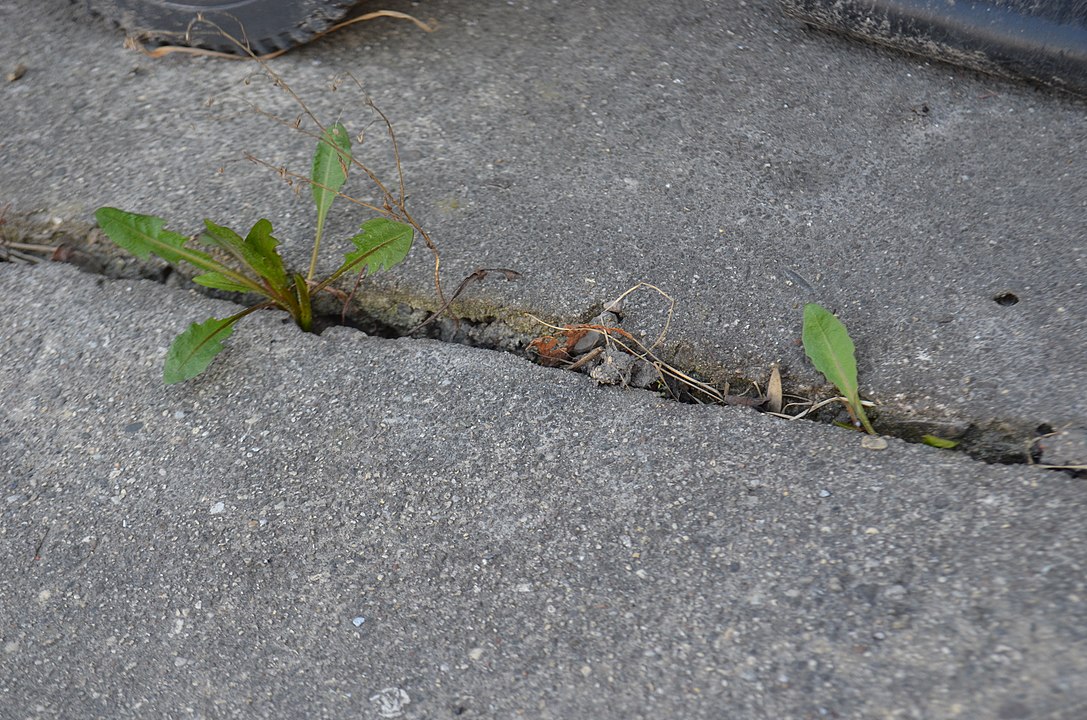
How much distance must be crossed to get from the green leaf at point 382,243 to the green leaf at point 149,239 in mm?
267

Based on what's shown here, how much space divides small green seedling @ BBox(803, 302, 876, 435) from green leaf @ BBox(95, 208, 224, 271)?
3.59 ft

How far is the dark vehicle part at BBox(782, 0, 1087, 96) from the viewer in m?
2.00

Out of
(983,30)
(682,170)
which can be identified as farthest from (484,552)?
(983,30)

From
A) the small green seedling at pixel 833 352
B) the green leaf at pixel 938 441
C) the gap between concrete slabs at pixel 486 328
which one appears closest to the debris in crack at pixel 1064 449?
the gap between concrete slabs at pixel 486 328

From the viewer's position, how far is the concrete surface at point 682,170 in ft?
5.42

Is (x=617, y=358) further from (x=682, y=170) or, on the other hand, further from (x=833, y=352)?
(x=682, y=170)

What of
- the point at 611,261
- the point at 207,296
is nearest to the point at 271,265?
the point at 207,296

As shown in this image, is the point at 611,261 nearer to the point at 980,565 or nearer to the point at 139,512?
the point at 980,565

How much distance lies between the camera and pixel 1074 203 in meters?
1.83

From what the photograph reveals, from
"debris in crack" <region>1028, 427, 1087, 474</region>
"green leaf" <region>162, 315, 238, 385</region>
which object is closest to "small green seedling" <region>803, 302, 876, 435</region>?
"debris in crack" <region>1028, 427, 1087, 474</region>

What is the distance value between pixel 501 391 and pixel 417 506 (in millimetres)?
269

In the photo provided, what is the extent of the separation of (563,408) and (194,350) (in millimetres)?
686

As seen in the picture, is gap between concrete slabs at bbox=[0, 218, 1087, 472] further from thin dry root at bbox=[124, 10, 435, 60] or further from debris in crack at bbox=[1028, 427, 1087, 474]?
thin dry root at bbox=[124, 10, 435, 60]

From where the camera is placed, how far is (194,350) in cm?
163
